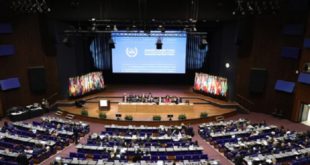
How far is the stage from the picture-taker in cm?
1884

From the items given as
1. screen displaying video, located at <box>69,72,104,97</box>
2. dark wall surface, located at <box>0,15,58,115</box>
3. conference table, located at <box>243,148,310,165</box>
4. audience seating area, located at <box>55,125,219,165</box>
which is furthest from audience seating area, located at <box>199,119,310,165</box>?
dark wall surface, located at <box>0,15,58,115</box>

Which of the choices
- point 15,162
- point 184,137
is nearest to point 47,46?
point 15,162

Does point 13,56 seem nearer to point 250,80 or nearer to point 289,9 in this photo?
point 250,80

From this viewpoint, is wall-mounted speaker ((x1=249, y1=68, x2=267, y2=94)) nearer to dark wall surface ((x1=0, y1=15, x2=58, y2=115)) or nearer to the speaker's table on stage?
the speaker's table on stage

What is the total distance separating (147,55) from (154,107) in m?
6.45

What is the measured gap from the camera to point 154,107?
1912cm

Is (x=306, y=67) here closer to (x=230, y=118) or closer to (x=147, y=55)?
(x=230, y=118)

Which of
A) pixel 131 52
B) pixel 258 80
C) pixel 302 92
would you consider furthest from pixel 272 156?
pixel 131 52

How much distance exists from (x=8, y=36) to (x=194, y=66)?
635 inches

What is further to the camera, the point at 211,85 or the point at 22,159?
the point at 211,85

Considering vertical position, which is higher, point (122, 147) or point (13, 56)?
point (13, 56)

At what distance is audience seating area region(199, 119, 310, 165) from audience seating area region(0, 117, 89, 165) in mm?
8004

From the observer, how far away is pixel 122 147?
12891 millimetres

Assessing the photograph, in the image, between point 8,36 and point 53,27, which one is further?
point 53,27
